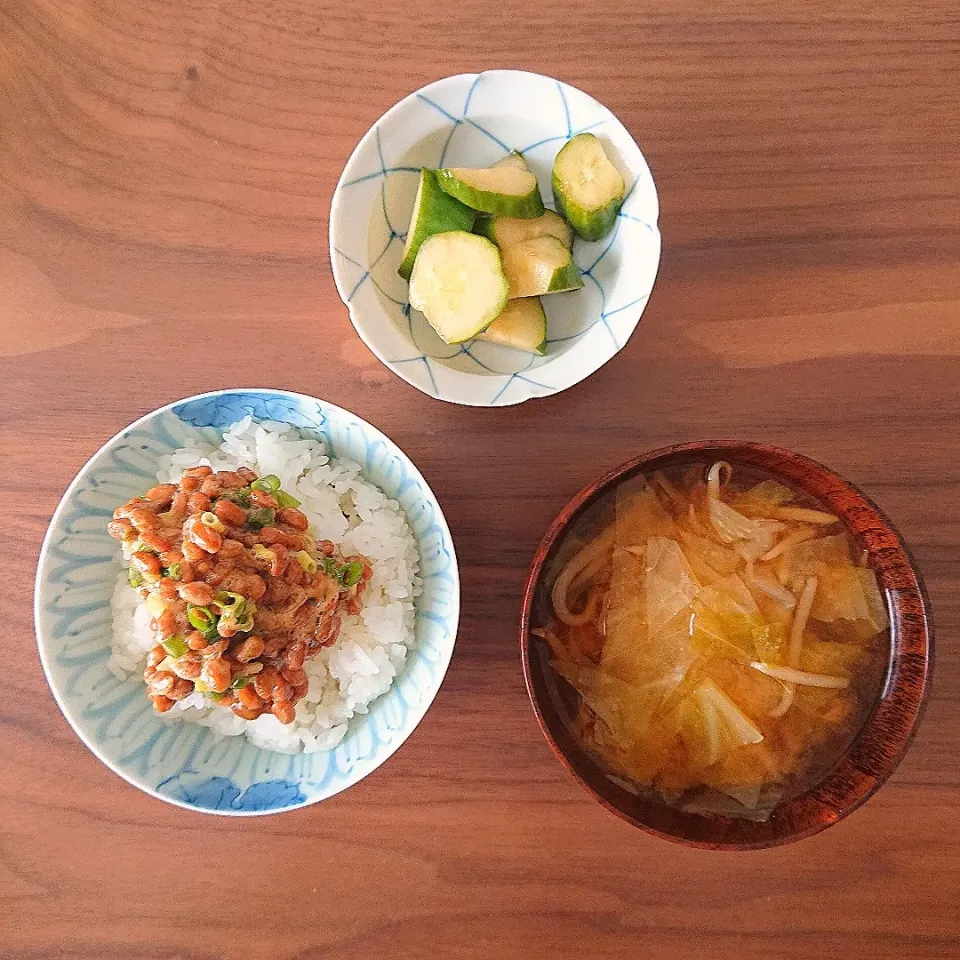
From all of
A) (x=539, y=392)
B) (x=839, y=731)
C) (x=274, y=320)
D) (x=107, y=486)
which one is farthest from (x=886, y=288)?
(x=107, y=486)

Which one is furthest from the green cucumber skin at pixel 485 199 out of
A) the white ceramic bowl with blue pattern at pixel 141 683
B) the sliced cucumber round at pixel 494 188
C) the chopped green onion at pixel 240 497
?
the chopped green onion at pixel 240 497

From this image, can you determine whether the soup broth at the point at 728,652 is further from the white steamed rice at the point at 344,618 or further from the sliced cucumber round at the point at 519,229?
the sliced cucumber round at the point at 519,229

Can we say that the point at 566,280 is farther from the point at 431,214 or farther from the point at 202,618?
the point at 202,618

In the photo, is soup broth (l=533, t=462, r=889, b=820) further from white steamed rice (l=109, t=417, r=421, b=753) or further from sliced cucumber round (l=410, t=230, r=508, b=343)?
sliced cucumber round (l=410, t=230, r=508, b=343)

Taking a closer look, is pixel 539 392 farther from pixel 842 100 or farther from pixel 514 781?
pixel 842 100

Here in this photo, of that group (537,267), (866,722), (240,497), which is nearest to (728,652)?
(866,722)
